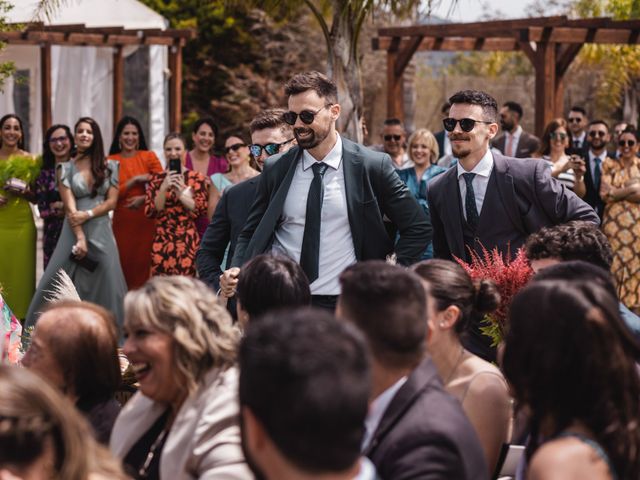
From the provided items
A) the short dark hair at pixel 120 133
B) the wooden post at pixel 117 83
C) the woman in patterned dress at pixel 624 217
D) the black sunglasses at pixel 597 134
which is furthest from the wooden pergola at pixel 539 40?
the short dark hair at pixel 120 133

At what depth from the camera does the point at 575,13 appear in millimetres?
25484

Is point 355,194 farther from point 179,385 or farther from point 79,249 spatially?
point 79,249

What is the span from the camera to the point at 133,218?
10.2 m

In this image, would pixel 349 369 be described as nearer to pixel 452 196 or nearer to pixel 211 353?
pixel 211 353

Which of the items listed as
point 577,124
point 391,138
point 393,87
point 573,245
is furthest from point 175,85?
point 573,245

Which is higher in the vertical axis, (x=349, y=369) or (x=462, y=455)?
(x=349, y=369)

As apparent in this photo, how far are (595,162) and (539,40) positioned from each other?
124 inches

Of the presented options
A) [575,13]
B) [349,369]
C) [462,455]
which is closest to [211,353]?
[462,455]

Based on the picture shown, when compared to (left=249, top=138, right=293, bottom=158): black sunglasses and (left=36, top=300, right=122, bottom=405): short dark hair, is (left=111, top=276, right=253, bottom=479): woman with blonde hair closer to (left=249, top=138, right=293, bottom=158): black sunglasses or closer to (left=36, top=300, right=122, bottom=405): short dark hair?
(left=36, top=300, right=122, bottom=405): short dark hair

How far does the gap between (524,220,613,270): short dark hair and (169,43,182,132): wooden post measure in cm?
1305

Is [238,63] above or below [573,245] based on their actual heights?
below

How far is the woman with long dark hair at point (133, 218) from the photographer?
1015 centimetres

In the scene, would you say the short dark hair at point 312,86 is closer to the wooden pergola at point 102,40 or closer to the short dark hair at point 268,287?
the short dark hair at point 268,287

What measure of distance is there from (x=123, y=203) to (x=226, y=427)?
7.20 m
